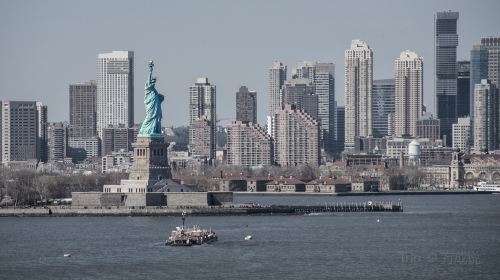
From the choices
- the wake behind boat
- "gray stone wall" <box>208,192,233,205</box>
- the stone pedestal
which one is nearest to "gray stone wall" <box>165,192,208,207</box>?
"gray stone wall" <box>208,192,233,205</box>

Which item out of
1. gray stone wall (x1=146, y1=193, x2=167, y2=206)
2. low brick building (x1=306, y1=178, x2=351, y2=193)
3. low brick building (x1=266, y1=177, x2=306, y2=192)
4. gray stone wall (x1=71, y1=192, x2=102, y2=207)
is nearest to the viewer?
gray stone wall (x1=146, y1=193, x2=167, y2=206)

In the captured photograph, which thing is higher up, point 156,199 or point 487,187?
point 487,187

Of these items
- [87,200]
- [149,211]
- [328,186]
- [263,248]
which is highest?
[328,186]

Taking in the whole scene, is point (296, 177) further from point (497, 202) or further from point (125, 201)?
point (125, 201)

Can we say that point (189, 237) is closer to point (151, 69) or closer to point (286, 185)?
point (151, 69)

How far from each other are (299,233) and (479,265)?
19112 mm

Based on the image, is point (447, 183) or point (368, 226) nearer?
point (368, 226)

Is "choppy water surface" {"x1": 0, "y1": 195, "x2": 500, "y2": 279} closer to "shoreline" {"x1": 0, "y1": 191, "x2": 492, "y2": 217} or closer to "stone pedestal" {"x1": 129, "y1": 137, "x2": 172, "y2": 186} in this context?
"shoreline" {"x1": 0, "y1": 191, "x2": 492, "y2": 217}

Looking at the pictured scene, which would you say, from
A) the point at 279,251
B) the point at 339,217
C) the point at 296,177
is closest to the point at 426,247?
the point at 279,251

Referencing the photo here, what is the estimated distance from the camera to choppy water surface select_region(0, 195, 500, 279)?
6812cm

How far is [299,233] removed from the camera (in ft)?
288

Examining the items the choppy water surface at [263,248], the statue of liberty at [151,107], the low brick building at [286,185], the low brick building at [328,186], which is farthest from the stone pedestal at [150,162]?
the low brick building at [286,185]

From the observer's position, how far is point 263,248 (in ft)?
257

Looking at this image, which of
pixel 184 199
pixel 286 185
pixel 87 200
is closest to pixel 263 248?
pixel 184 199
